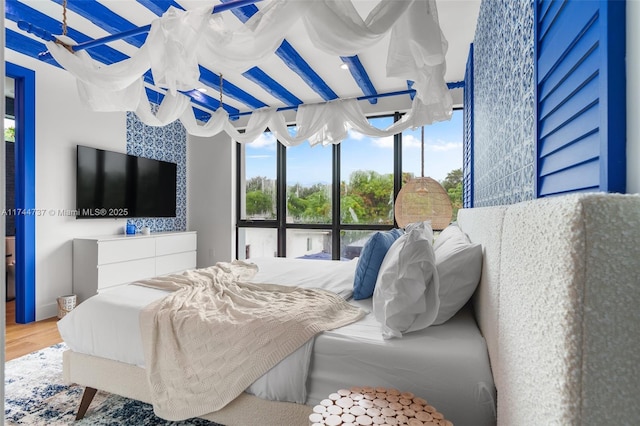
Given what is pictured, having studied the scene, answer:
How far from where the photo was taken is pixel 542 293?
57 cm

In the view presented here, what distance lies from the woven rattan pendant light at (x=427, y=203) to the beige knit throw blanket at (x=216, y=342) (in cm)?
212

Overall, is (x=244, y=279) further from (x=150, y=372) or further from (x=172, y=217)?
(x=172, y=217)

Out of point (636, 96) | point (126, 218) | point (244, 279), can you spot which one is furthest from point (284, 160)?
point (636, 96)

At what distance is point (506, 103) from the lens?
A: 152 centimetres

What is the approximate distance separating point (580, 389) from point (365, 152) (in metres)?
4.66

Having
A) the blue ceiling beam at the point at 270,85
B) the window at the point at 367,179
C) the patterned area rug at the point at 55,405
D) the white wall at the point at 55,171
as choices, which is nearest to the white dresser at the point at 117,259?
the white wall at the point at 55,171

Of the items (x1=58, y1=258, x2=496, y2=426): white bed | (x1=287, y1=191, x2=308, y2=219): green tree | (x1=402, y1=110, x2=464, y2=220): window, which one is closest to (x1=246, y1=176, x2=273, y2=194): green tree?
(x1=287, y1=191, x2=308, y2=219): green tree

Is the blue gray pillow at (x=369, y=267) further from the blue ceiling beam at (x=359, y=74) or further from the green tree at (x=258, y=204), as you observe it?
the green tree at (x=258, y=204)

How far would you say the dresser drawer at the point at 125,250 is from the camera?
3.73m

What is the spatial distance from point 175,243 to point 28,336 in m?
1.97

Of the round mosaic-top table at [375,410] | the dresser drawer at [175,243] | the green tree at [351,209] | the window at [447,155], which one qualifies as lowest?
the round mosaic-top table at [375,410]

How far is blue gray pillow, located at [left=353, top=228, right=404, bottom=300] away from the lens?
2.01 m

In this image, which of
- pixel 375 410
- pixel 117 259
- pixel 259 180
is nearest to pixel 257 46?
pixel 375 410

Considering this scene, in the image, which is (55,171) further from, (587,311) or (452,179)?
(452,179)
